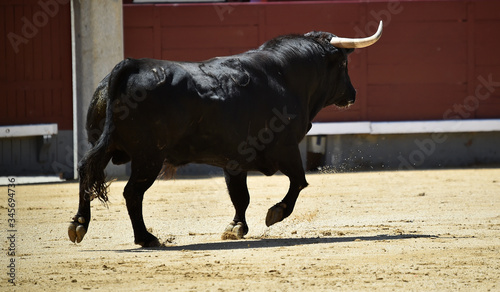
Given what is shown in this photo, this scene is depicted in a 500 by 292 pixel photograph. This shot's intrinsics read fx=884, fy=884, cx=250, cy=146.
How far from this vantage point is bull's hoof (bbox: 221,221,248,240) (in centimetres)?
625

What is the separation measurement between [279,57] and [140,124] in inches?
56.0

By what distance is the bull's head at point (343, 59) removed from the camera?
6870 millimetres

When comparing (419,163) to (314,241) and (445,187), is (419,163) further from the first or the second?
(314,241)

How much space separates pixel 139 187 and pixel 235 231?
0.92 meters

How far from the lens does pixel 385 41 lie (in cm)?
1181

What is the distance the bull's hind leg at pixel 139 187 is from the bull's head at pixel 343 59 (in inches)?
76.4

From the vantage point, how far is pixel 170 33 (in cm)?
1141

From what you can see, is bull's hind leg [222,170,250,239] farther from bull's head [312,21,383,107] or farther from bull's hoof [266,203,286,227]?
bull's head [312,21,383,107]

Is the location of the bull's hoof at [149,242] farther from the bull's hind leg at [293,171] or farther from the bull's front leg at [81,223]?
the bull's hind leg at [293,171]

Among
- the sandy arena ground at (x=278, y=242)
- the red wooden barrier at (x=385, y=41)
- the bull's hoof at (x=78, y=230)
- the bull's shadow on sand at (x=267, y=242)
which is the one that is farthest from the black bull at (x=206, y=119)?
the red wooden barrier at (x=385, y=41)

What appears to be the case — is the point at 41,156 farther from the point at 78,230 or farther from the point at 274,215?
the point at 274,215

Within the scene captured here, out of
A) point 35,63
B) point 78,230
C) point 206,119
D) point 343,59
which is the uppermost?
point 343,59

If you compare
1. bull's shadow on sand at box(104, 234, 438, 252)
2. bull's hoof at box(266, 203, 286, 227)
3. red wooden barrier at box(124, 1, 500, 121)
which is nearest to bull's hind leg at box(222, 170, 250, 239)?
bull's shadow on sand at box(104, 234, 438, 252)

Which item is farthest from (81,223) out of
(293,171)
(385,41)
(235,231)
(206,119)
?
(385,41)
